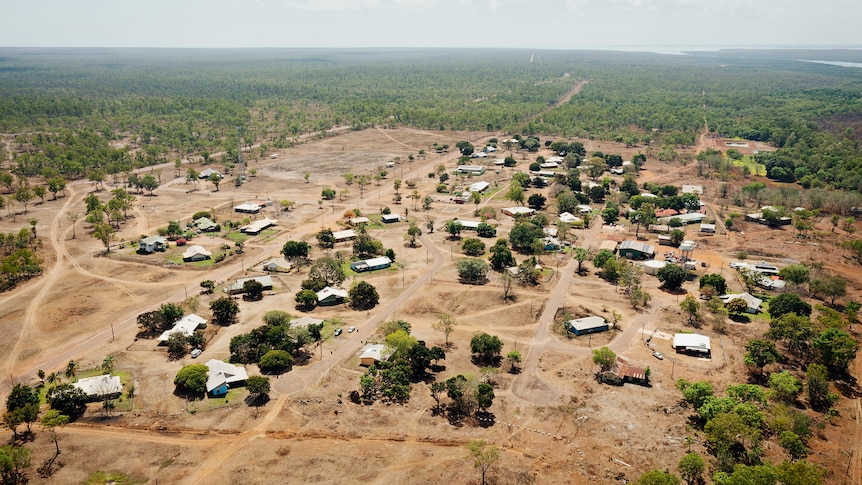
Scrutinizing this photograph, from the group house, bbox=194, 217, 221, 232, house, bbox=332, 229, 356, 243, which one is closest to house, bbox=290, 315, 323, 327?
house, bbox=332, 229, 356, 243

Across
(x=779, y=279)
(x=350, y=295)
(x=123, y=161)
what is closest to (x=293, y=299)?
(x=350, y=295)

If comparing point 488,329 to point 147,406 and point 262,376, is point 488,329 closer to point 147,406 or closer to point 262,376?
point 262,376

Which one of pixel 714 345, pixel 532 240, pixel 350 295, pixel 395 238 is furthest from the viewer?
pixel 395 238

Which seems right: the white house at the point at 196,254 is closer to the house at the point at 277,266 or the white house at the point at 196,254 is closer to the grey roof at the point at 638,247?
the house at the point at 277,266

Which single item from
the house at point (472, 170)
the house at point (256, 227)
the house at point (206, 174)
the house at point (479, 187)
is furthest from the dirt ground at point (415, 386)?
the house at point (472, 170)

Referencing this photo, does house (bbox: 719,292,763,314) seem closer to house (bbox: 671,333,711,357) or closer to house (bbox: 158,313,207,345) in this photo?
house (bbox: 671,333,711,357)

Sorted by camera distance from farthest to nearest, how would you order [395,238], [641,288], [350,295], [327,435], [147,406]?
[395,238] → [641,288] → [350,295] → [147,406] → [327,435]

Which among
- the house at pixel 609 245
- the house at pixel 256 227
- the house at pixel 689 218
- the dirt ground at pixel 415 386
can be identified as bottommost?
the dirt ground at pixel 415 386
